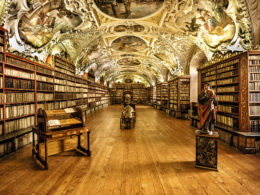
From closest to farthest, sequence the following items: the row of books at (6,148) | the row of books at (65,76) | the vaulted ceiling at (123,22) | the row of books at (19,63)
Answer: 1. the row of books at (6,148)
2. the row of books at (19,63)
3. the vaulted ceiling at (123,22)
4. the row of books at (65,76)

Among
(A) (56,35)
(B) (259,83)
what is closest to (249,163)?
(B) (259,83)

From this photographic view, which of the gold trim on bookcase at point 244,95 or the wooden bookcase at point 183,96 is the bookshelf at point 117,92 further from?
the gold trim on bookcase at point 244,95

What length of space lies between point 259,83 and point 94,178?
6.24 meters

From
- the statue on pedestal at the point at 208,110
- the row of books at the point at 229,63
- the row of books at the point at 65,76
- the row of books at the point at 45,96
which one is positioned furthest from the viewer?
the row of books at the point at 65,76

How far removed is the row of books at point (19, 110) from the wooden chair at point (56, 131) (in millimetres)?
1514

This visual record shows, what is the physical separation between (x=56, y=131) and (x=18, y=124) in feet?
8.97

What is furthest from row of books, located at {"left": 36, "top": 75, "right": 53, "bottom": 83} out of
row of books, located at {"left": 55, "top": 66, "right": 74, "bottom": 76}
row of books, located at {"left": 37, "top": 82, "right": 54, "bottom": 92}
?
row of books, located at {"left": 55, "top": 66, "right": 74, "bottom": 76}

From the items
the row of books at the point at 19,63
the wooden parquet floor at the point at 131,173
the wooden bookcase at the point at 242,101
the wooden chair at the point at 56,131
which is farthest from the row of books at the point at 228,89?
the row of books at the point at 19,63

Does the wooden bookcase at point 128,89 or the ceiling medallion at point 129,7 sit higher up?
the ceiling medallion at point 129,7

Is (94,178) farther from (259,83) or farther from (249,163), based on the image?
(259,83)

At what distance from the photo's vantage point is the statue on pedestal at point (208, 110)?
3.68 m

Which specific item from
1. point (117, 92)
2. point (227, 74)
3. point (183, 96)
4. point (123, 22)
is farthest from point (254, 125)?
point (117, 92)

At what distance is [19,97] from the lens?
17.5ft

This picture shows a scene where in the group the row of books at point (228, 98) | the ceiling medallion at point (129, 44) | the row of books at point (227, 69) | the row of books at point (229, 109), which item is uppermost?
the ceiling medallion at point (129, 44)
